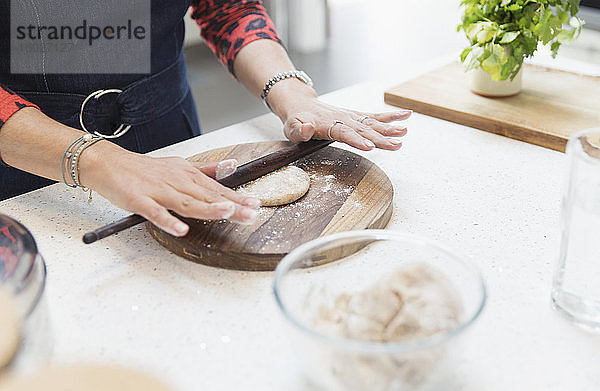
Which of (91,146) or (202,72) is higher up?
(91,146)

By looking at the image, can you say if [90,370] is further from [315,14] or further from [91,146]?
[315,14]

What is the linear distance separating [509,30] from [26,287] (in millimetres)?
959

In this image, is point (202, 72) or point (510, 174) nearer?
point (510, 174)

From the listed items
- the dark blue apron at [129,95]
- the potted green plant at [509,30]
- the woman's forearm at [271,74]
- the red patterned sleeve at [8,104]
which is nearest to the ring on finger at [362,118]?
the woman's forearm at [271,74]

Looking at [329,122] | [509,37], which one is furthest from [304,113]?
[509,37]

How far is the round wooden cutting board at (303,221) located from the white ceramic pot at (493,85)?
0.38 m

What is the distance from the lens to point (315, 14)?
12.7 ft

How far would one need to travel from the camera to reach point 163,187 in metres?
0.80

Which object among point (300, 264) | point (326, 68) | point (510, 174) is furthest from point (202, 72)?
point (300, 264)

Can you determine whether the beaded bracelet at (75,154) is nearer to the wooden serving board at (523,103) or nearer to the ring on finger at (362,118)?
the ring on finger at (362,118)

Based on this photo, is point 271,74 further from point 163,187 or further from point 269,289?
point 269,289

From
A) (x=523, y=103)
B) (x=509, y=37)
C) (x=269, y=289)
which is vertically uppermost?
(x=509, y=37)

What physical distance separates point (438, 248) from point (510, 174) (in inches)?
17.1

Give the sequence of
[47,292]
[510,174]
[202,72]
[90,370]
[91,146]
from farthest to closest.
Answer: [202,72] → [510,174] → [91,146] → [47,292] → [90,370]
